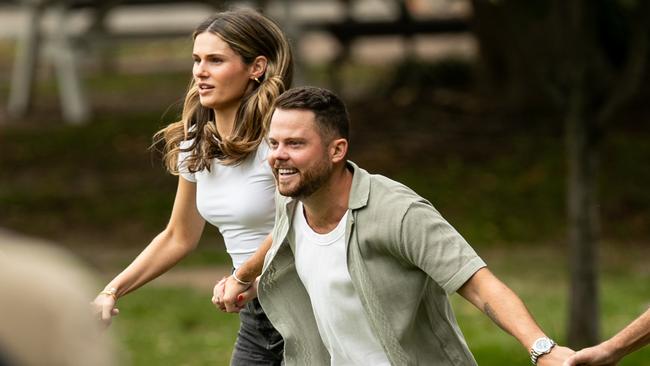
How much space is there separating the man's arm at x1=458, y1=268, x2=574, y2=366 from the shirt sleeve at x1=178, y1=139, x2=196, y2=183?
3.65ft

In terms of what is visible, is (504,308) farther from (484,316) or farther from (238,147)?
(484,316)

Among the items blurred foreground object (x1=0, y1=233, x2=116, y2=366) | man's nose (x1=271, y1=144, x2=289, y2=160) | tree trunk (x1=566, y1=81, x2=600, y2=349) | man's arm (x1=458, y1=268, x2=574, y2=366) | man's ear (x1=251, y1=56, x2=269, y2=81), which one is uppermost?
blurred foreground object (x1=0, y1=233, x2=116, y2=366)

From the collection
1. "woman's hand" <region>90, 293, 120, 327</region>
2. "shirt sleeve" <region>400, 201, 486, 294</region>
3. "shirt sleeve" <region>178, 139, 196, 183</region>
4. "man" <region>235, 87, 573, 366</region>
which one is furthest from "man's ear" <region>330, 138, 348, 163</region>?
"woman's hand" <region>90, 293, 120, 327</region>

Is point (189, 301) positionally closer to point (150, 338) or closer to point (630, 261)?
point (150, 338)

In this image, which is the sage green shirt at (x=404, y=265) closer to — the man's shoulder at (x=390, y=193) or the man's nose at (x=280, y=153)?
the man's shoulder at (x=390, y=193)

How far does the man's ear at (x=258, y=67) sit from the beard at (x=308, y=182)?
0.58 m

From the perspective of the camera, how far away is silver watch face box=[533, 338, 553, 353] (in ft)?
11.8

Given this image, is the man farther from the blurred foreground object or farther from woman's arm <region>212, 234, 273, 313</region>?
the blurred foreground object

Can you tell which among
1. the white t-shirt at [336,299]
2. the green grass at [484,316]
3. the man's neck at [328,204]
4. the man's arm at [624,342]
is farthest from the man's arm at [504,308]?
the green grass at [484,316]

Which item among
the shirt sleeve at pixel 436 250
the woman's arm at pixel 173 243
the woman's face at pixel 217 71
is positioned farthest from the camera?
the woman's arm at pixel 173 243

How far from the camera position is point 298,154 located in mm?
3779

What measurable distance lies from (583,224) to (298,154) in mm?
6249

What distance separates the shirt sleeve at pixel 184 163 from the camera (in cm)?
432

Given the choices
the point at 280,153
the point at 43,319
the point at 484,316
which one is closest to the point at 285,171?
the point at 280,153
